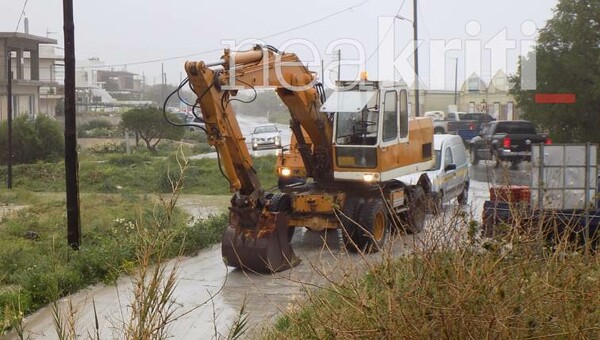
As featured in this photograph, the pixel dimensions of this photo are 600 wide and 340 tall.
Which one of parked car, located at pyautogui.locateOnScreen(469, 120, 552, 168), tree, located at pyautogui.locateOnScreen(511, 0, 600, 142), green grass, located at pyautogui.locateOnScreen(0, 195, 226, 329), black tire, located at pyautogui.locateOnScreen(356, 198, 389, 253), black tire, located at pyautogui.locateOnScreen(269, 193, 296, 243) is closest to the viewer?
green grass, located at pyautogui.locateOnScreen(0, 195, 226, 329)

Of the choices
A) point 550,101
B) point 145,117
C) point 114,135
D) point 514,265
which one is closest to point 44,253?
point 514,265

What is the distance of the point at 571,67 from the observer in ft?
88.6

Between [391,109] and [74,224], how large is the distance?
5.57m

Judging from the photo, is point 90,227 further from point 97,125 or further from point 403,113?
point 97,125

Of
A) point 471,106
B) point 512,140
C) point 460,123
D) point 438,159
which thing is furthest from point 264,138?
point 471,106

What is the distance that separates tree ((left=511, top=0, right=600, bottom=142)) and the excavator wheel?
55.5ft

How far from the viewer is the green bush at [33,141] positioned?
122ft

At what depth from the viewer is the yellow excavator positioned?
12.1 metres

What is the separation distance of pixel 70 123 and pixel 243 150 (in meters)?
2.78

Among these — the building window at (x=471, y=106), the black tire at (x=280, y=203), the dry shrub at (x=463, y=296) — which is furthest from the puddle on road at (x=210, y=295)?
the building window at (x=471, y=106)

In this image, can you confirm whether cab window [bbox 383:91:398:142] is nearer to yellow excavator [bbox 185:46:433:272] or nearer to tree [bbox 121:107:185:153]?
yellow excavator [bbox 185:46:433:272]

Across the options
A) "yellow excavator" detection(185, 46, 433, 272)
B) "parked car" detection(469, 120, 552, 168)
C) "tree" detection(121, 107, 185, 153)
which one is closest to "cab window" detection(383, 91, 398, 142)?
"yellow excavator" detection(185, 46, 433, 272)

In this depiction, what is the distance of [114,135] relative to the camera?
51594 millimetres

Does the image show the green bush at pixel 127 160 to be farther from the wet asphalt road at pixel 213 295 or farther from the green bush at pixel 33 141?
the wet asphalt road at pixel 213 295
